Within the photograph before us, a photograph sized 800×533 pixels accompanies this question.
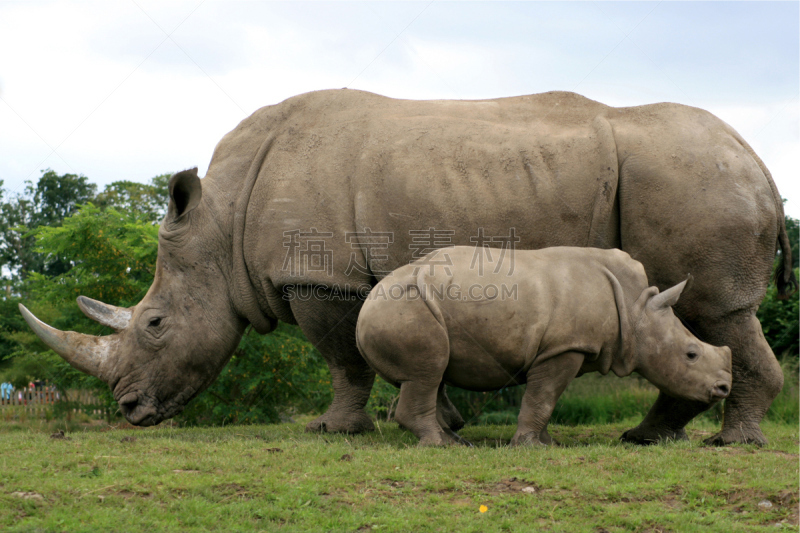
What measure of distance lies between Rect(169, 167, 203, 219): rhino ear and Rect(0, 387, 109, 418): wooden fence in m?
5.32

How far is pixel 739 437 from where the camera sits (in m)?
6.59

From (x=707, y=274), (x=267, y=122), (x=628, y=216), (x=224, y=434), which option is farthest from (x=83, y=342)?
(x=707, y=274)

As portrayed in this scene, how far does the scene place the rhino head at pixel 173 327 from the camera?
7.27m

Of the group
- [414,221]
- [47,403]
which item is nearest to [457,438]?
[414,221]

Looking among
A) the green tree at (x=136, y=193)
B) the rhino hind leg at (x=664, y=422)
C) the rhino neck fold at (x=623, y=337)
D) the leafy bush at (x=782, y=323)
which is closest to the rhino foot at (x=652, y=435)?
the rhino hind leg at (x=664, y=422)

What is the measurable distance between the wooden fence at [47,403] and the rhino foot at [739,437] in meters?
8.33

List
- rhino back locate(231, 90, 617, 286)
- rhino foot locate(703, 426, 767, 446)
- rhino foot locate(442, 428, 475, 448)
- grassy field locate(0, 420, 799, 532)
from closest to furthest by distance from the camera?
grassy field locate(0, 420, 799, 532) → rhino foot locate(442, 428, 475, 448) → rhino foot locate(703, 426, 767, 446) → rhino back locate(231, 90, 617, 286)

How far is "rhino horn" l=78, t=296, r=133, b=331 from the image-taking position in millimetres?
7438

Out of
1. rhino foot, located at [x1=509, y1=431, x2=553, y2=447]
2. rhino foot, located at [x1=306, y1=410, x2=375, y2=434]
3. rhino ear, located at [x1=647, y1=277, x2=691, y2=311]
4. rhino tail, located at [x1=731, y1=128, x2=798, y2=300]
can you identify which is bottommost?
rhino foot, located at [x1=306, y1=410, x2=375, y2=434]

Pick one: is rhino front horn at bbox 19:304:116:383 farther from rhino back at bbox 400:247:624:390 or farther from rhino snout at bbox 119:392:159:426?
rhino back at bbox 400:247:624:390

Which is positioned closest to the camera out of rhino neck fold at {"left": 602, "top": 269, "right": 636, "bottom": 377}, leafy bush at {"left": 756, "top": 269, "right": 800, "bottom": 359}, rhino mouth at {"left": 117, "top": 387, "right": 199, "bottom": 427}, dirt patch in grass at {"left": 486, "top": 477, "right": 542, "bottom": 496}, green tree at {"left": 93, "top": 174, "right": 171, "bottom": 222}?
dirt patch in grass at {"left": 486, "top": 477, "right": 542, "bottom": 496}

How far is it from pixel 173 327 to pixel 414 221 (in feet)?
7.71

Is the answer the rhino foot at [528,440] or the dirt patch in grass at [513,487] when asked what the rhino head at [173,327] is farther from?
the dirt patch in grass at [513,487]

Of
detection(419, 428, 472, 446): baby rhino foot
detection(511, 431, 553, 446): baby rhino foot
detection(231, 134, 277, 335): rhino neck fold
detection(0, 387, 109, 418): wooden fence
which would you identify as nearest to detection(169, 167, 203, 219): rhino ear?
detection(231, 134, 277, 335): rhino neck fold
